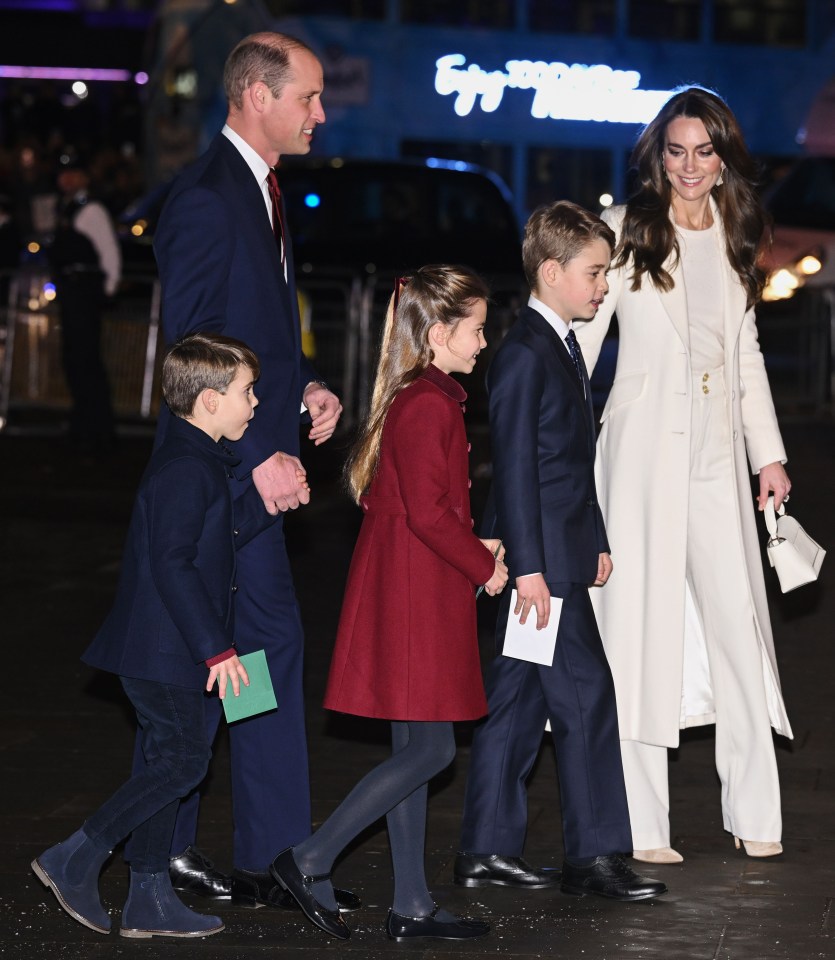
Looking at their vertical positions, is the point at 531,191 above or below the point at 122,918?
above

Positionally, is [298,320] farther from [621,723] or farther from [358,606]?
[621,723]

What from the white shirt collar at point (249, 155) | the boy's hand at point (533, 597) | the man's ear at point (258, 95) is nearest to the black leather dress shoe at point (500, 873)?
the boy's hand at point (533, 597)

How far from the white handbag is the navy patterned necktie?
0.81 m

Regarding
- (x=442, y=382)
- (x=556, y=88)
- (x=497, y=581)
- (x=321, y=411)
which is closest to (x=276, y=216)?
(x=321, y=411)

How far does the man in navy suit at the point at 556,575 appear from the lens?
4.91m

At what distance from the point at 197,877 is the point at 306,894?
1.59ft

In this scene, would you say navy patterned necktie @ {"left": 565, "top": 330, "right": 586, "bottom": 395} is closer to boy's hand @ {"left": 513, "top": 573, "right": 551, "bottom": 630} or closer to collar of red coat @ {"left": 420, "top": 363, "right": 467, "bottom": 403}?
collar of red coat @ {"left": 420, "top": 363, "right": 467, "bottom": 403}

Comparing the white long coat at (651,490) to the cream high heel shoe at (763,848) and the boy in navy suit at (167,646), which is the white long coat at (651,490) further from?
the boy in navy suit at (167,646)

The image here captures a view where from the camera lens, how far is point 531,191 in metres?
24.0

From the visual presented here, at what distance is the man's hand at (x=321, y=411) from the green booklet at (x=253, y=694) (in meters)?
0.62

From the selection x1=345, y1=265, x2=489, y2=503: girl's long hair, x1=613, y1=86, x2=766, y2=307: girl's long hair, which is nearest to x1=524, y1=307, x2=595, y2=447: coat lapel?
x1=345, y1=265, x2=489, y2=503: girl's long hair

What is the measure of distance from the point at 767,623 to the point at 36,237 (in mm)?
16193

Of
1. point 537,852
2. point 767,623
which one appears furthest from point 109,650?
point 767,623

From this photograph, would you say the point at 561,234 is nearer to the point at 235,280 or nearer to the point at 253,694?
the point at 235,280
